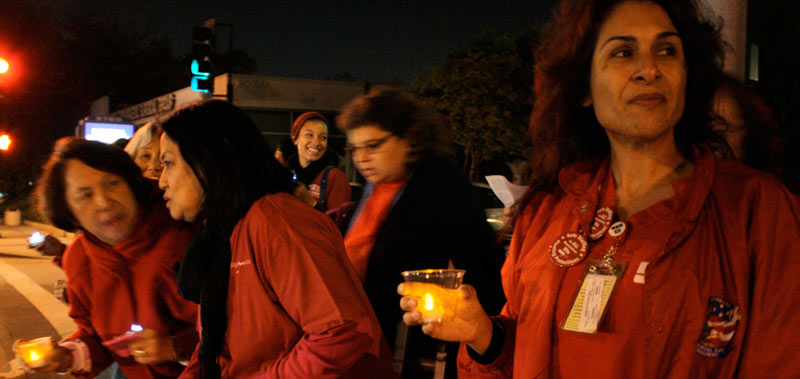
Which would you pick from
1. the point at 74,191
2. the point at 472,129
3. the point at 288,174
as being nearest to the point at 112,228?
the point at 74,191

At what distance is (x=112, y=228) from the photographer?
10.1ft

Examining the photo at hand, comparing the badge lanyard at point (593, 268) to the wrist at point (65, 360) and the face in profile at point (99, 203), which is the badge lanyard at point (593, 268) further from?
the wrist at point (65, 360)

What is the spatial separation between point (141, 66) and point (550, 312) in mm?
62582

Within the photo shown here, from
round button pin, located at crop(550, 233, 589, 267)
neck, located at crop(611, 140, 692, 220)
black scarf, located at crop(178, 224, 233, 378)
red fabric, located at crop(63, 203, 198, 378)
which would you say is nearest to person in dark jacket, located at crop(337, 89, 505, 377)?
black scarf, located at crop(178, 224, 233, 378)

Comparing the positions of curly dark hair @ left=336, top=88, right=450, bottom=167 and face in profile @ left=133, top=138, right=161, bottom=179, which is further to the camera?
face in profile @ left=133, top=138, right=161, bottom=179

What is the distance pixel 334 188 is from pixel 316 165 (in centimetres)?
37

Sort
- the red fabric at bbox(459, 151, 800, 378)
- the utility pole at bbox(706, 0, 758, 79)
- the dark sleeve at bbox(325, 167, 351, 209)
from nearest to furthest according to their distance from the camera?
the red fabric at bbox(459, 151, 800, 378) < the utility pole at bbox(706, 0, 758, 79) < the dark sleeve at bbox(325, 167, 351, 209)

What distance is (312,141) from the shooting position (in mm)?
5910

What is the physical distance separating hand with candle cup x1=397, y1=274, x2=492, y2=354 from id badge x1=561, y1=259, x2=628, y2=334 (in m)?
0.24

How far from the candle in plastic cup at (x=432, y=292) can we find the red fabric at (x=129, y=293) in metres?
1.59

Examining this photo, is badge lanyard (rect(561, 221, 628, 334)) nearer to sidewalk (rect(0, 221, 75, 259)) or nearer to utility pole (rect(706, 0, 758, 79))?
utility pole (rect(706, 0, 758, 79))

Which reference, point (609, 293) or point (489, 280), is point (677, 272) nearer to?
point (609, 293)

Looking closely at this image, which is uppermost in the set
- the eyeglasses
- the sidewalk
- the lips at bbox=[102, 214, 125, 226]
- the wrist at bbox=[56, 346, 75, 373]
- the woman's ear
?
the woman's ear

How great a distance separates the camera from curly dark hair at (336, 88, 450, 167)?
322 cm
